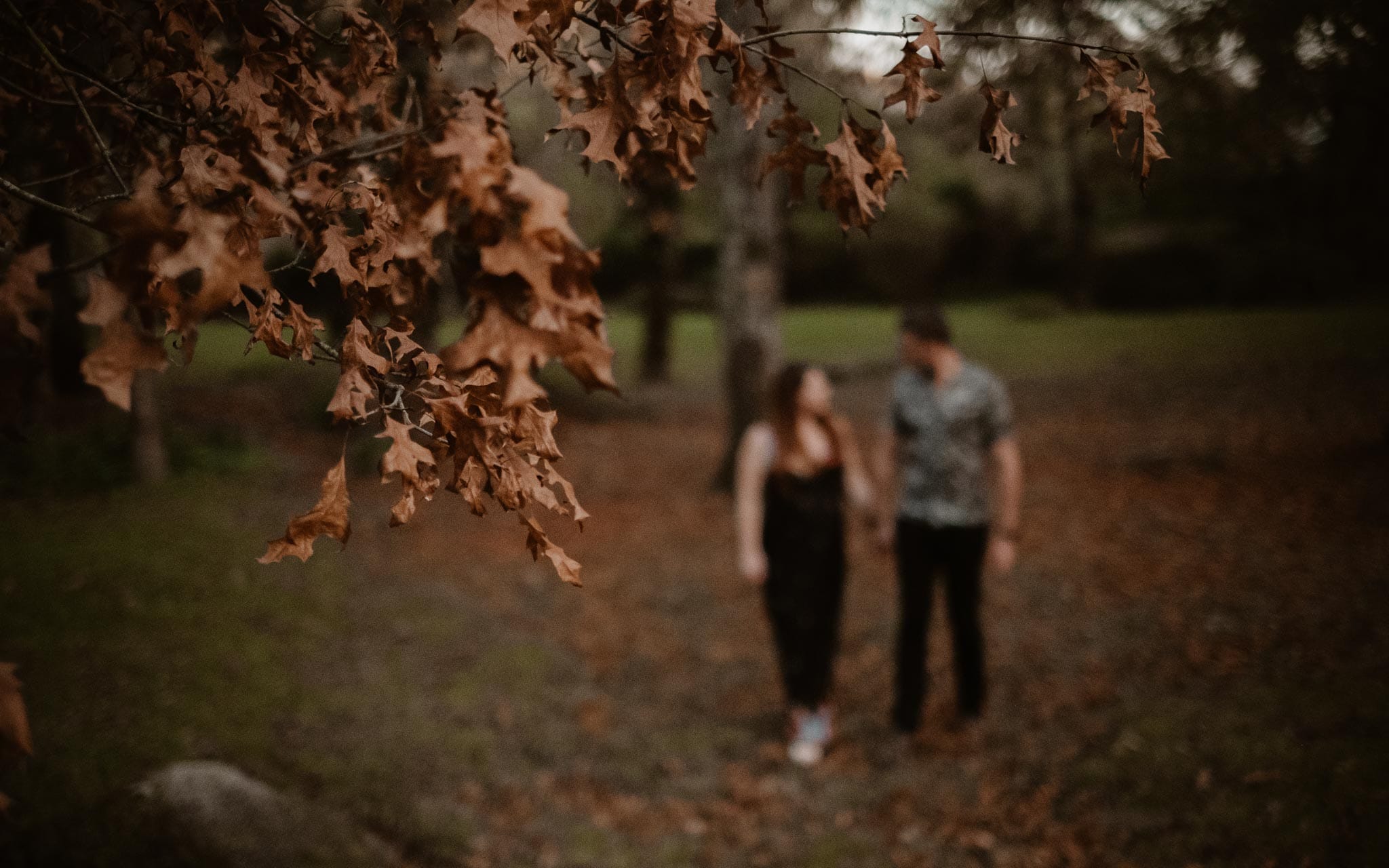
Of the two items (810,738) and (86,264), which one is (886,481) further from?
(86,264)

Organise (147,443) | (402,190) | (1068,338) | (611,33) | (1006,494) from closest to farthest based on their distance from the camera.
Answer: (402,190)
(611,33)
(1006,494)
(147,443)
(1068,338)

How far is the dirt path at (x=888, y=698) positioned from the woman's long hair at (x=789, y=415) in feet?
5.47

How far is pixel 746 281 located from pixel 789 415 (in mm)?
4997

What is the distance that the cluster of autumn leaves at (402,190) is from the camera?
1271mm

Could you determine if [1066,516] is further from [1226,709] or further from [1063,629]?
[1226,709]

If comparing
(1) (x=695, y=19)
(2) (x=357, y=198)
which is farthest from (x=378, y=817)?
(1) (x=695, y=19)

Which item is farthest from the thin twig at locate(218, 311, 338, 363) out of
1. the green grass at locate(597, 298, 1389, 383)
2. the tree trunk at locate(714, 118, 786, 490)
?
the green grass at locate(597, 298, 1389, 383)

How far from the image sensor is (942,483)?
165 inches

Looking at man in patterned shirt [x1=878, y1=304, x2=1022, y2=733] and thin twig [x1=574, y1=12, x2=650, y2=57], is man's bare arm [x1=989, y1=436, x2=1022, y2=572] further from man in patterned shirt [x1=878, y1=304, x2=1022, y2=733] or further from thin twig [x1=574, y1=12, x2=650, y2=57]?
thin twig [x1=574, y1=12, x2=650, y2=57]

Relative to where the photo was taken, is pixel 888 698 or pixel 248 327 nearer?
pixel 248 327

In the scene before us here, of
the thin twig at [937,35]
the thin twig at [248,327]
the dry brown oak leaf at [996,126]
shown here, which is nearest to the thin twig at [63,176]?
the thin twig at [248,327]

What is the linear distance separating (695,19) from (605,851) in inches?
137

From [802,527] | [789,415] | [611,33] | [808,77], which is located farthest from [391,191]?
[802,527]

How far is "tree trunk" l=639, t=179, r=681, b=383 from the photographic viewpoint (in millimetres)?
15930
